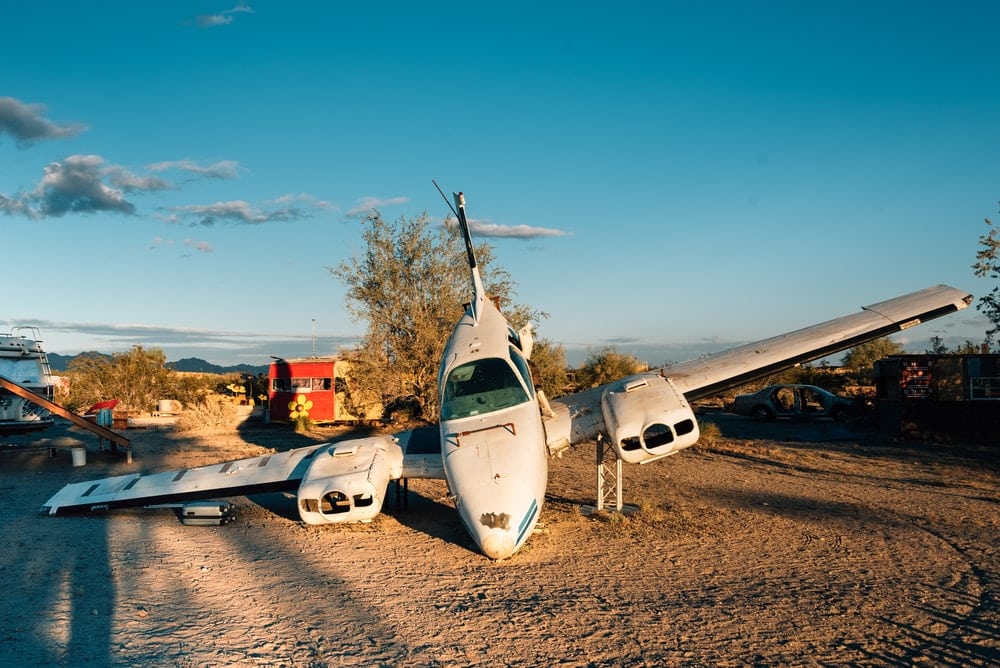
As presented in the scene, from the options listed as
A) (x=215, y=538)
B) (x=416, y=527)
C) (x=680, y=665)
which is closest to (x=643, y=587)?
(x=680, y=665)

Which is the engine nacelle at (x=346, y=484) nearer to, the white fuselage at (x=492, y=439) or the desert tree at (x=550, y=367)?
the white fuselage at (x=492, y=439)

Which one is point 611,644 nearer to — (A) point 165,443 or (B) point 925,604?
(B) point 925,604

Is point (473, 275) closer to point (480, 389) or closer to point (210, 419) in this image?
point (480, 389)

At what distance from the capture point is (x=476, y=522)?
28.4 ft

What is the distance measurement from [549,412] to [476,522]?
315 cm

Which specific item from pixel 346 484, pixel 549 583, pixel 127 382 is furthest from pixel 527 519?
pixel 127 382

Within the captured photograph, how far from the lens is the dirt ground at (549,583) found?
19.9 feet

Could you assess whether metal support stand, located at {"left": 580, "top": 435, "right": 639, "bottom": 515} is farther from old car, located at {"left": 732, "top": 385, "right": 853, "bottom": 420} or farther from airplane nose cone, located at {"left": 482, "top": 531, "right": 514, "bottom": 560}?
old car, located at {"left": 732, "top": 385, "right": 853, "bottom": 420}

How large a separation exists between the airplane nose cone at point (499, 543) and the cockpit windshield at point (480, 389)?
2.28 metres

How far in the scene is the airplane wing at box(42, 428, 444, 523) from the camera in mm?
10078

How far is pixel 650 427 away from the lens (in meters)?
10.1

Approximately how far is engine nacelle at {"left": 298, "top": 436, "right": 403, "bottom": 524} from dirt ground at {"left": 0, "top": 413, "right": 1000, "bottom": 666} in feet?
1.74

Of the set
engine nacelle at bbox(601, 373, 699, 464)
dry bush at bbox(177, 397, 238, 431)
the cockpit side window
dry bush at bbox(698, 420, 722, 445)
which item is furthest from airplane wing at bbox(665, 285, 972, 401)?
dry bush at bbox(177, 397, 238, 431)

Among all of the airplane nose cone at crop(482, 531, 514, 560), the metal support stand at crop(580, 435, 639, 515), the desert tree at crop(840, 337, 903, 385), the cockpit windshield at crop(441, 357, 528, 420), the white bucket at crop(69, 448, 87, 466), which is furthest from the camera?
the desert tree at crop(840, 337, 903, 385)
